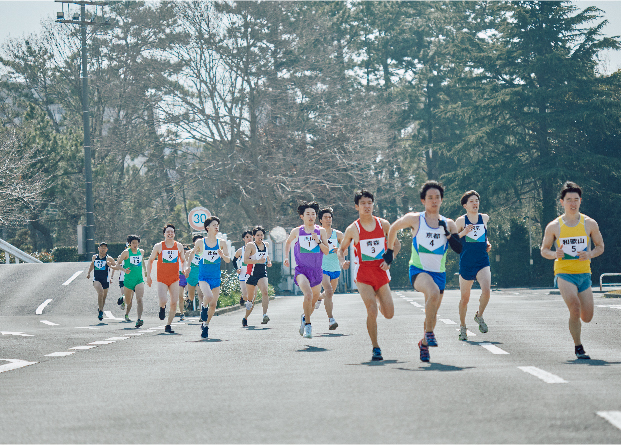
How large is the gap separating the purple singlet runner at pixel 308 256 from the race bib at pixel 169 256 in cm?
369

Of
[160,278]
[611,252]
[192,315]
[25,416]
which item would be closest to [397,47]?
[611,252]

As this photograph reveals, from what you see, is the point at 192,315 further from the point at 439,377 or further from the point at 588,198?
the point at 588,198

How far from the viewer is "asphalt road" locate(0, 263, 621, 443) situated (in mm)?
5848

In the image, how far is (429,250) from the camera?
1016cm

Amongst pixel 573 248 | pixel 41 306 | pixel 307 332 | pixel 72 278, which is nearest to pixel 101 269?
pixel 41 306

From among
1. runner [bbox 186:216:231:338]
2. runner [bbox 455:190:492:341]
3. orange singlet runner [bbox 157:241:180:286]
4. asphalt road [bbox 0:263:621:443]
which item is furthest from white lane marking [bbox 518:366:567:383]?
orange singlet runner [bbox 157:241:180:286]

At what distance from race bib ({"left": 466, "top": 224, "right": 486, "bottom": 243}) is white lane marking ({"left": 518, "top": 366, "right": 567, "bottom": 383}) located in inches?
160

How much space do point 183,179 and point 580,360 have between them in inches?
1469

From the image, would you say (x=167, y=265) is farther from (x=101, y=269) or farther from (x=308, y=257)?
(x=101, y=269)

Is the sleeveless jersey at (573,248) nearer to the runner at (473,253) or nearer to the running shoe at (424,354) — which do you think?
the running shoe at (424,354)

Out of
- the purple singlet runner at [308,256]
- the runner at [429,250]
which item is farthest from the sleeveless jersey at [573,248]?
the purple singlet runner at [308,256]

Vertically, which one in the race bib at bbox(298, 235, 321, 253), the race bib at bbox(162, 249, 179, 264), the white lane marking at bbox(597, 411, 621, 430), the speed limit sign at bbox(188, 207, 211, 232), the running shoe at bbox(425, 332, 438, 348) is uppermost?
the speed limit sign at bbox(188, 207, 211, 232)

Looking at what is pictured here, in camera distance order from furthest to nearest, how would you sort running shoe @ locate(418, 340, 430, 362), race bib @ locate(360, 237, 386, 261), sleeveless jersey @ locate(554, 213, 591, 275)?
race bib @ locate(360, 237, 386, 261) → sleeveless jersey @ locate(554, 213, 591, 275) → running shoe @ locate(418, 340, 430, 362)

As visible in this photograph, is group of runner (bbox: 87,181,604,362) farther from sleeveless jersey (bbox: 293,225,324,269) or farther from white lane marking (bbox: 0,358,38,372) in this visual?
white lane marking (bbox: 0,358,38,372)
